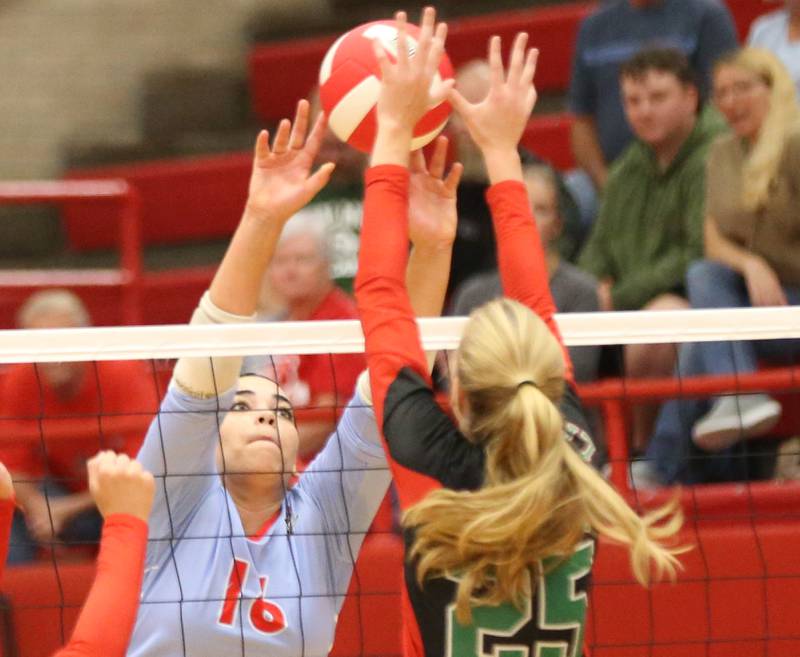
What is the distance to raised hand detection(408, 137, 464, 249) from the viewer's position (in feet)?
9.64

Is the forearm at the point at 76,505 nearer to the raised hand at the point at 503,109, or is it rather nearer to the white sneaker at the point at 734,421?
the white sneaker at the point at 734,421

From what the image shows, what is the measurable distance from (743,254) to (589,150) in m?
1.18

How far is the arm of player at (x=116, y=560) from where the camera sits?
226 cm

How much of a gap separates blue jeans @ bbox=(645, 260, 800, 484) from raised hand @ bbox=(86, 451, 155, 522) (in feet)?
7.85

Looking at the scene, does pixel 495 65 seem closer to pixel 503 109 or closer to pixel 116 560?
pixel 503 109

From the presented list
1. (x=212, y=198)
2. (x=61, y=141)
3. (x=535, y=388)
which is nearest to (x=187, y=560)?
(x=535, y=388)

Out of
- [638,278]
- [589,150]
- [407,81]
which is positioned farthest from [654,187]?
[407,81]

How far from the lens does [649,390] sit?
4184 mm

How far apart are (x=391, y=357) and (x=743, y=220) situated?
2.39 meters

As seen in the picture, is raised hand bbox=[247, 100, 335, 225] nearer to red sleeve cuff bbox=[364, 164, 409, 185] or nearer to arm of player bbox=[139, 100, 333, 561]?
arm of player bbox=[139, 100, 333, 561]

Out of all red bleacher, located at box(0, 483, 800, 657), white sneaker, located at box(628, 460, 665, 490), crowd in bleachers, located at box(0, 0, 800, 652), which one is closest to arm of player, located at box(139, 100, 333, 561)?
crowd in bleachers, located at box(0, 0, 800, 652)

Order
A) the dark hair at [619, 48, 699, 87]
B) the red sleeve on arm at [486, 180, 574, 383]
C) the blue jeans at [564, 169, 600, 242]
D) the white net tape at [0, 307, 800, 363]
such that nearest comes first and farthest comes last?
the red sleeve on arm at [486, 180, 574, 383]
the white net tape at [0, 307, 800, 363]
the dark hair at [619, 48, 699, 87]
the blue jeans at [564, 169, 600, 242]

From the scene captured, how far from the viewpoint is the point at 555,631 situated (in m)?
2.43

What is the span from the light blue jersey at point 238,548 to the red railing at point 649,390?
115 centimetres
